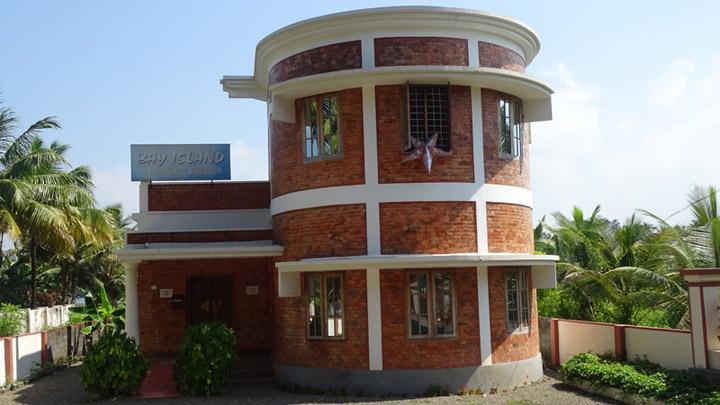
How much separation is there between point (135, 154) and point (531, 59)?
376 inches

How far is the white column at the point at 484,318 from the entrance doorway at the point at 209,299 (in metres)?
7.01

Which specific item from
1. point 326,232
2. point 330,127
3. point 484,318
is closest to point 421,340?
point 484,318

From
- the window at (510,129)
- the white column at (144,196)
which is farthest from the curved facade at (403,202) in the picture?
the white column at (144,196)

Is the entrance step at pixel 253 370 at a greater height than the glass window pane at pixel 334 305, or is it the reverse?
the glass window pane at pixel 334 305

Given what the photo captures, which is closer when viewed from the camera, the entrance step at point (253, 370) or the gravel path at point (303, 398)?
the gravel path at point (303, 398)

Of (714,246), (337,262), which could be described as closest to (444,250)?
(337,262)

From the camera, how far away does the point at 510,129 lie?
15.9 meters

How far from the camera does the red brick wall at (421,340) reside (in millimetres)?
14531

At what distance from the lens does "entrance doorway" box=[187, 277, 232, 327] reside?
1911 cm

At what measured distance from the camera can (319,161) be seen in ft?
50.3

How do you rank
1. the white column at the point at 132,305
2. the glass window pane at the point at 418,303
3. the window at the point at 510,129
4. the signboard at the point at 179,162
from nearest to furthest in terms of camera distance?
1. the glass window pane at the point at 418,303
2. the window at the point at 510,129
3. the white column at the point at 132,305
4. the signboard at the point at 179,162

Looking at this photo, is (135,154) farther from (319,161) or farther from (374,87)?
(374,87)

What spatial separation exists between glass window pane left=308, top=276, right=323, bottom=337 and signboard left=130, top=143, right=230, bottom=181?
476 cm

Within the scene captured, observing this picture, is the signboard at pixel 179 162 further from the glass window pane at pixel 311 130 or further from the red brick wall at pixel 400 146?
the red brick wall at pixel 400 146
